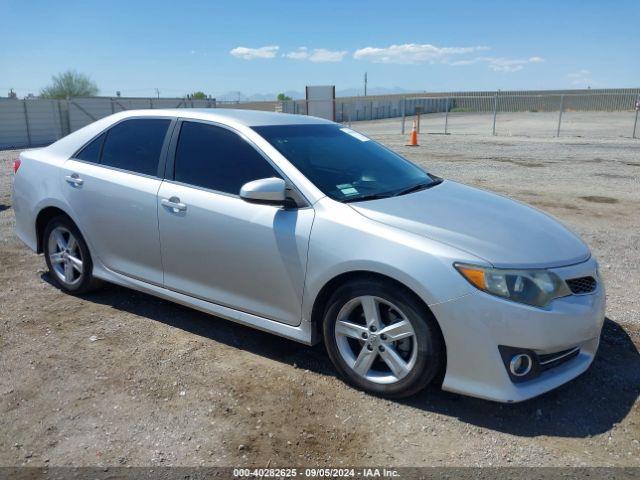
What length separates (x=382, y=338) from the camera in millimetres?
3168

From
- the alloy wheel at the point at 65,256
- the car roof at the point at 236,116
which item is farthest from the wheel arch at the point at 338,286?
the alloy wheel at the point at 65,256

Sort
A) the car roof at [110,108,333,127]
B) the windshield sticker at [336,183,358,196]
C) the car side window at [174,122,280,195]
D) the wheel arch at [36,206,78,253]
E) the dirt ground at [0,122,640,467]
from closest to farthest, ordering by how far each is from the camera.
Result: 1. the dirt ground at [0,122,640,467]
2. the windshield sticker at [336,183,358,196]
3. the car side window at [174,122,280,195]
4. the car roof at [110,108,333,127]
5. the wheel arch at [36,206,78,253]

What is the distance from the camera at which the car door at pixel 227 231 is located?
3443 millimetres

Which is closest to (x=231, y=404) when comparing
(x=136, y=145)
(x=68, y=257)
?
(x=136, y=145)

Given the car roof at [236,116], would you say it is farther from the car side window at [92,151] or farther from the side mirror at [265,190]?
the side mirror at [265,190]

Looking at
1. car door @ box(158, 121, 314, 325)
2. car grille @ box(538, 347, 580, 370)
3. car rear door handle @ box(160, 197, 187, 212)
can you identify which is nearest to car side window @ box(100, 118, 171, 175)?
car door @ box(158, 121, 314, 325)

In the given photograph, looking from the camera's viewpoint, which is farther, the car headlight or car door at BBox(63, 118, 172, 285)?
car door at BBox(63, 118, 172, 285)

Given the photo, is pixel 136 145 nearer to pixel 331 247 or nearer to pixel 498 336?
pixel 331 247

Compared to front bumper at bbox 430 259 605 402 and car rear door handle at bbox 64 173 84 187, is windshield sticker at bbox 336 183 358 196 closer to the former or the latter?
front bumper at bbox 430 259 605 402

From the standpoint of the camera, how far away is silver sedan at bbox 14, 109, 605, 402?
9.57 feet

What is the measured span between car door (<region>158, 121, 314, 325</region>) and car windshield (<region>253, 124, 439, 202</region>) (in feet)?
0.76

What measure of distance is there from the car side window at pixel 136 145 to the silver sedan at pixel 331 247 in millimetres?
13

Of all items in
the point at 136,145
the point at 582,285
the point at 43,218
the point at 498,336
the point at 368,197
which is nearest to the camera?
the point at 498,336

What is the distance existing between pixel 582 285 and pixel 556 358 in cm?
46
